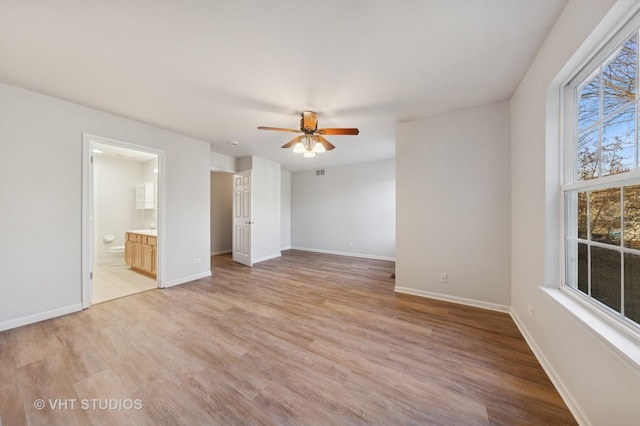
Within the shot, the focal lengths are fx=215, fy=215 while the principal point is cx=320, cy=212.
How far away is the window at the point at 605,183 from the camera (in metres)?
1.14

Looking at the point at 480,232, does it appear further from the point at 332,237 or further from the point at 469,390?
the point at 332,237

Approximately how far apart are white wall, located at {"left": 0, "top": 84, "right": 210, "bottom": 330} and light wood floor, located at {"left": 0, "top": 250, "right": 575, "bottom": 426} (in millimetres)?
336

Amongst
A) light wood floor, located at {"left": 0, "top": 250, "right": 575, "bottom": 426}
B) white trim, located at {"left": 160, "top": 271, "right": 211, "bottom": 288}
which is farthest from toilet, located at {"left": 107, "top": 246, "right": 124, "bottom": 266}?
light wood floor, located at {"left": 0, "top": 250, "right": 575, "bottom": 426}

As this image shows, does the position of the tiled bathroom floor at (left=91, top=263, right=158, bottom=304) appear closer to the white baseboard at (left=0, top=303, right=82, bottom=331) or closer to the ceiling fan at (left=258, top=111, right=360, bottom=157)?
the white baseboard at (left=0, top=303, right=82, bottom=331)

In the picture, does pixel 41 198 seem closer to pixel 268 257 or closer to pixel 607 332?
pixel 268 257

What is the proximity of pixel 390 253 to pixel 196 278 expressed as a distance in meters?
4.52

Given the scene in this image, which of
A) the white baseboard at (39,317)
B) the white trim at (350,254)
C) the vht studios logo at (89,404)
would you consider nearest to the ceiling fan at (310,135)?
the vht studios logo at (89,404)

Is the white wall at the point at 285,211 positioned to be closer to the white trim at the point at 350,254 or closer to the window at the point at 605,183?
the white trim at the point at 350,254

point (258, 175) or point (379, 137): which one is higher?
point (379, 137)

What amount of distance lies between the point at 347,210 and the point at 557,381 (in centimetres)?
505

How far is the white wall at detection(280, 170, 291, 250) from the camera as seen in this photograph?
7195mm

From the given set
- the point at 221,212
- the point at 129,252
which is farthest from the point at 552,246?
the point at 221,212

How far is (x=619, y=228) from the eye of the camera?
1229 millimetres

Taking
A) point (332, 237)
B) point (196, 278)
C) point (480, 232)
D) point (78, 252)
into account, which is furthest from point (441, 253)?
point (78, 252)
